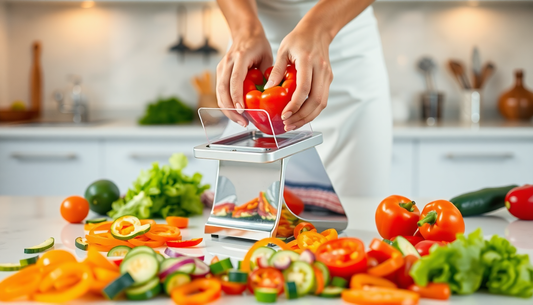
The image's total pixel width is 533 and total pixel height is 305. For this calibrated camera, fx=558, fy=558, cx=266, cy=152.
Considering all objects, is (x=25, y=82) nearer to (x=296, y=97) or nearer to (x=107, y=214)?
(x=107, y=214)

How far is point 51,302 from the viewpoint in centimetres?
79

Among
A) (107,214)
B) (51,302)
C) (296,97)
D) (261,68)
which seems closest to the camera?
(51,302)

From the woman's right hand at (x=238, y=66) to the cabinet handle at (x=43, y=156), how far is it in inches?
72.9

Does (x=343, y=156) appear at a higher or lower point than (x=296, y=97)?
lower

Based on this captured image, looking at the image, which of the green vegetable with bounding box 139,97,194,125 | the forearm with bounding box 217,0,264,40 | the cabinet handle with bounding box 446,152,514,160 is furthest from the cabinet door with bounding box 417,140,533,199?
the forearm with bounding box 217,0,264,40

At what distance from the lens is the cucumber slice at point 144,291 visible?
0.79 m

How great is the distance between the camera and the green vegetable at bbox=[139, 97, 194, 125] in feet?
10.1

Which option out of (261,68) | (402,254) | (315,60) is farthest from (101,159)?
(402,254)

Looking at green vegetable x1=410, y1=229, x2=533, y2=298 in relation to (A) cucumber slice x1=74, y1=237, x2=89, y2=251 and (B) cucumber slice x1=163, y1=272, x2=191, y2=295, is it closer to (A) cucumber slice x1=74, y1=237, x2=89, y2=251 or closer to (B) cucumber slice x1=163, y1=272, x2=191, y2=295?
(B) cucumber slice x1=163, y1=272, x2=191, y2=295

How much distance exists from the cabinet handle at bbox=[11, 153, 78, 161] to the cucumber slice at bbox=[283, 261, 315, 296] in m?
2.30

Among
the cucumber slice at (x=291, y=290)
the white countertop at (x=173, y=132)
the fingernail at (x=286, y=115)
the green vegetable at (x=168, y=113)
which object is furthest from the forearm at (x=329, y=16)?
the green vegetable at (x=168, y=113)

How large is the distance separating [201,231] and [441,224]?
20.8 inches

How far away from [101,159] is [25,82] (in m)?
1.09

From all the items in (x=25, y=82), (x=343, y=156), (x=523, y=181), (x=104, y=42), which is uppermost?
(x=104, y=42)
